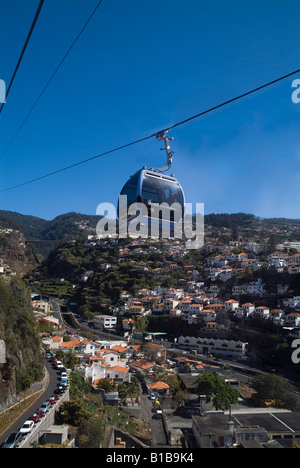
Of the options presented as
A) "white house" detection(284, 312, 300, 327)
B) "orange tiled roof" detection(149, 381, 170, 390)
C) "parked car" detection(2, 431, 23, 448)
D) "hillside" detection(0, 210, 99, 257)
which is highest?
"hillside" detection(0, 210, 99, 257)

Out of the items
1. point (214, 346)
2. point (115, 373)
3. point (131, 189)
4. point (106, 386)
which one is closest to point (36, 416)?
point (131, 189)

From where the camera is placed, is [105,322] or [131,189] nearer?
[131,189]

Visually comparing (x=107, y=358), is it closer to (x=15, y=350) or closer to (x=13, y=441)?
(x=15, y=350)

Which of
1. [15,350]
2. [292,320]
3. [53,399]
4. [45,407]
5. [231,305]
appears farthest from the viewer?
[231,305]

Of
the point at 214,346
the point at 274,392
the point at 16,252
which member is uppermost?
the point at 16,252

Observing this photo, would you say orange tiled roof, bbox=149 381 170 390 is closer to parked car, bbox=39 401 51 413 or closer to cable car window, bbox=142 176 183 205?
parked car, bbox=39 401 51 413

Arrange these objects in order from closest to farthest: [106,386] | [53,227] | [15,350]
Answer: [15,350]
[106,386]
[53,227]

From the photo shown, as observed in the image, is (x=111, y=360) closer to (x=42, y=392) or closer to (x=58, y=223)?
(x=42, y=392)

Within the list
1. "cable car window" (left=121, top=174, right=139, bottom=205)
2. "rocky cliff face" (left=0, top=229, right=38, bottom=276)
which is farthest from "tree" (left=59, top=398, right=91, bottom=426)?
"rocky cliff face" (left=0, top=229, right=38, bottom=276)
